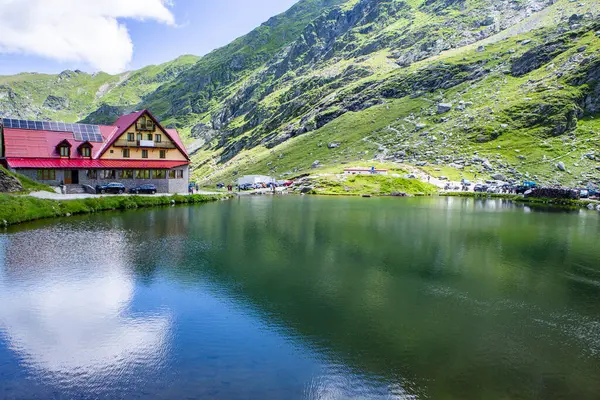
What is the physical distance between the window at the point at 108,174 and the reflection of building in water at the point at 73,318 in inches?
1837

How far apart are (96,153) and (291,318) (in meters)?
70.9

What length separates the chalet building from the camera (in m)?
72.2

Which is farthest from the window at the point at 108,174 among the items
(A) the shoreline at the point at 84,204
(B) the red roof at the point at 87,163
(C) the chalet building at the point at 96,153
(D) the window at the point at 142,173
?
(A) the shoreline at the point at 84,204

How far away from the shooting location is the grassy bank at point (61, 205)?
158 ft

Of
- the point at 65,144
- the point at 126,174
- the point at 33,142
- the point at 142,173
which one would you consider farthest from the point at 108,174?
A: the point at 33,142

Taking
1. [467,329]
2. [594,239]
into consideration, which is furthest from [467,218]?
[467,329]

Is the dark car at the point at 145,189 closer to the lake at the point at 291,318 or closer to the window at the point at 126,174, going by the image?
the window at the point at 126,174

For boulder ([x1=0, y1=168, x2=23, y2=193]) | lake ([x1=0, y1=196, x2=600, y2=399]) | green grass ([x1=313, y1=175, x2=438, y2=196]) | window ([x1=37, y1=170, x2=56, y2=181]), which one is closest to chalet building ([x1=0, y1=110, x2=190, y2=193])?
window ([x1=37, y1=170, x2=56, y2=181])

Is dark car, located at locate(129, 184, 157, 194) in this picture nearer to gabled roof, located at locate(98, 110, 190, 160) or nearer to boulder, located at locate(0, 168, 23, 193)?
gabled roof, located at locate(98, 110, 190, 160)

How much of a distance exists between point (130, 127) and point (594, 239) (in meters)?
80.7

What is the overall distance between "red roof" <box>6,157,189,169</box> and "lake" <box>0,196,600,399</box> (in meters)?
31.5

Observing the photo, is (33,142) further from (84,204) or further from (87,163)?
(84,204)

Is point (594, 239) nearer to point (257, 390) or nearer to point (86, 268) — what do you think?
point (257, 390)

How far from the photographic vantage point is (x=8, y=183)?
57.8 m
